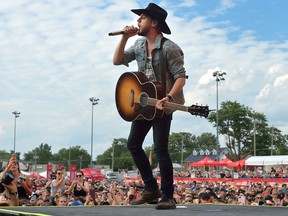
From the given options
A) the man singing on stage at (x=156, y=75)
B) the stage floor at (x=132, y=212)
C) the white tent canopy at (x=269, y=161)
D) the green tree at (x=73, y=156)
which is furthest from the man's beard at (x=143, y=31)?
the green tree at (x=73, y=156)

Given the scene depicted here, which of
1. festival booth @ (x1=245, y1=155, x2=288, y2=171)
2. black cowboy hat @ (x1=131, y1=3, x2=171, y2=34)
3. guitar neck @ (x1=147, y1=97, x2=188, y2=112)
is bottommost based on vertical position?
festival booth @ (x1=245, y1=155, x2=288, y2=171)

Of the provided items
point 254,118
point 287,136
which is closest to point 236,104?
point 254,118

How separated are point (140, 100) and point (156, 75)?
1.29 feet

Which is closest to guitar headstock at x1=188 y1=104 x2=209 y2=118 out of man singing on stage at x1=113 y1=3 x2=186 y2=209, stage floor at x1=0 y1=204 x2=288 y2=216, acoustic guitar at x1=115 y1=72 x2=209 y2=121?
acoustic guitar at x1=115 y1=72 x2=209 y2=121

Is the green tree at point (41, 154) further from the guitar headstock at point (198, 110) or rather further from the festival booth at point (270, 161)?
the guitar headstock at point (198, 110)

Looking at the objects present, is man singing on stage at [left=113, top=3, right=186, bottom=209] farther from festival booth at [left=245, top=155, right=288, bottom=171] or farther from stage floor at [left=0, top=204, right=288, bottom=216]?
festival booth at [left=245, top=155, right=288, bottom=171]

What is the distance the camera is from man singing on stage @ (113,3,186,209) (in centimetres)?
496

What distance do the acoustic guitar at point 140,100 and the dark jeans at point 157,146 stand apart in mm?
192

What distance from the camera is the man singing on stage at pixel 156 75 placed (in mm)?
4965

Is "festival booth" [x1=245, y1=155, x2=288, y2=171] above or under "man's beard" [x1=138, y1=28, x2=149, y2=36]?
under

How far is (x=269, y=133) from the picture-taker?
97.8 metres

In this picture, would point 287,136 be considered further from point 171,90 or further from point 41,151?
point 171,90

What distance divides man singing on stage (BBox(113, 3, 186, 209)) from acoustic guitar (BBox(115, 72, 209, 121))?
3.8 inches

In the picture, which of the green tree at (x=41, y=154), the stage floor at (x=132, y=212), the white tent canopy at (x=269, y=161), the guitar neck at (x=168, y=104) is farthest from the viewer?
the green tree at (x=41, y=154)
